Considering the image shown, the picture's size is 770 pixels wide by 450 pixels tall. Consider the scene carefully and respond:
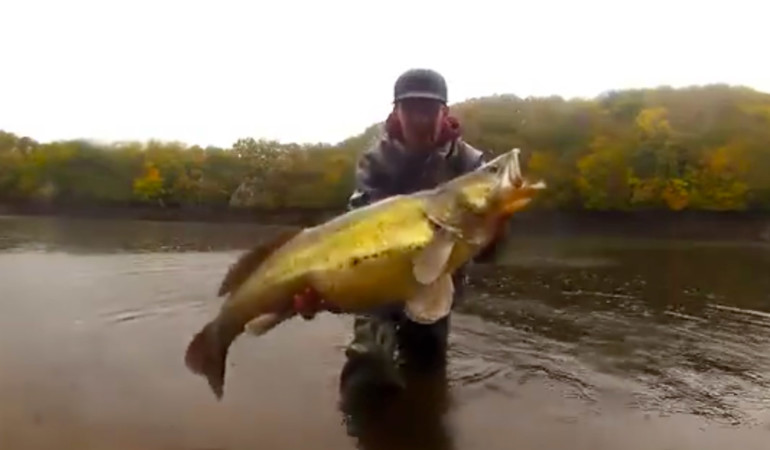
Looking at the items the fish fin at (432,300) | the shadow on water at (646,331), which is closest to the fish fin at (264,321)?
the fish fin at (432,300)

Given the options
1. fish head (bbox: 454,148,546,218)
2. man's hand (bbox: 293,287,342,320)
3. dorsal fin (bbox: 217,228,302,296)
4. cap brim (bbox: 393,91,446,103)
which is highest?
cap brim (bbox: 393,91,446,103)

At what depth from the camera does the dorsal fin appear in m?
5.15

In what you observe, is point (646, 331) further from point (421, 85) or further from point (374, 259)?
point (374, 259)

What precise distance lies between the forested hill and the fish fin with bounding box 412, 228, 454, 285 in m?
44.3

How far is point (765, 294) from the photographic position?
1368 cm

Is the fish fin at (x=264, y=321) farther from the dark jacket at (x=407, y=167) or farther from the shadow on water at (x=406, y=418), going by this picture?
the dark jacket at (x=407, y=167)

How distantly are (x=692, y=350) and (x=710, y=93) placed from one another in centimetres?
6067

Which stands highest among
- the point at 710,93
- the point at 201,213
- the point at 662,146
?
the point at 710,93

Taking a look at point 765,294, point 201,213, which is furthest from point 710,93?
point 765,294

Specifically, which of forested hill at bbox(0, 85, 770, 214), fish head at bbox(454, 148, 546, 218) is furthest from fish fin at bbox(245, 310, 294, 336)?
forested hill at bbox(0, 85, 770, 214)

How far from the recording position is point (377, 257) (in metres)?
4.77

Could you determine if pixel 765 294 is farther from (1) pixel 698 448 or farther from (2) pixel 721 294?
(1) pixel 698 448

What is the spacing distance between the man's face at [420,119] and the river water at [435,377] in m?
1.15

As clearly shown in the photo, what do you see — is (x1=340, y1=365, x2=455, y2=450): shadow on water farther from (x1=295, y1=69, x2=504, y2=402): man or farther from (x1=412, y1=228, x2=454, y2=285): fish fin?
(x1=412, y1=228, x2=454, y2=285): fish fin
